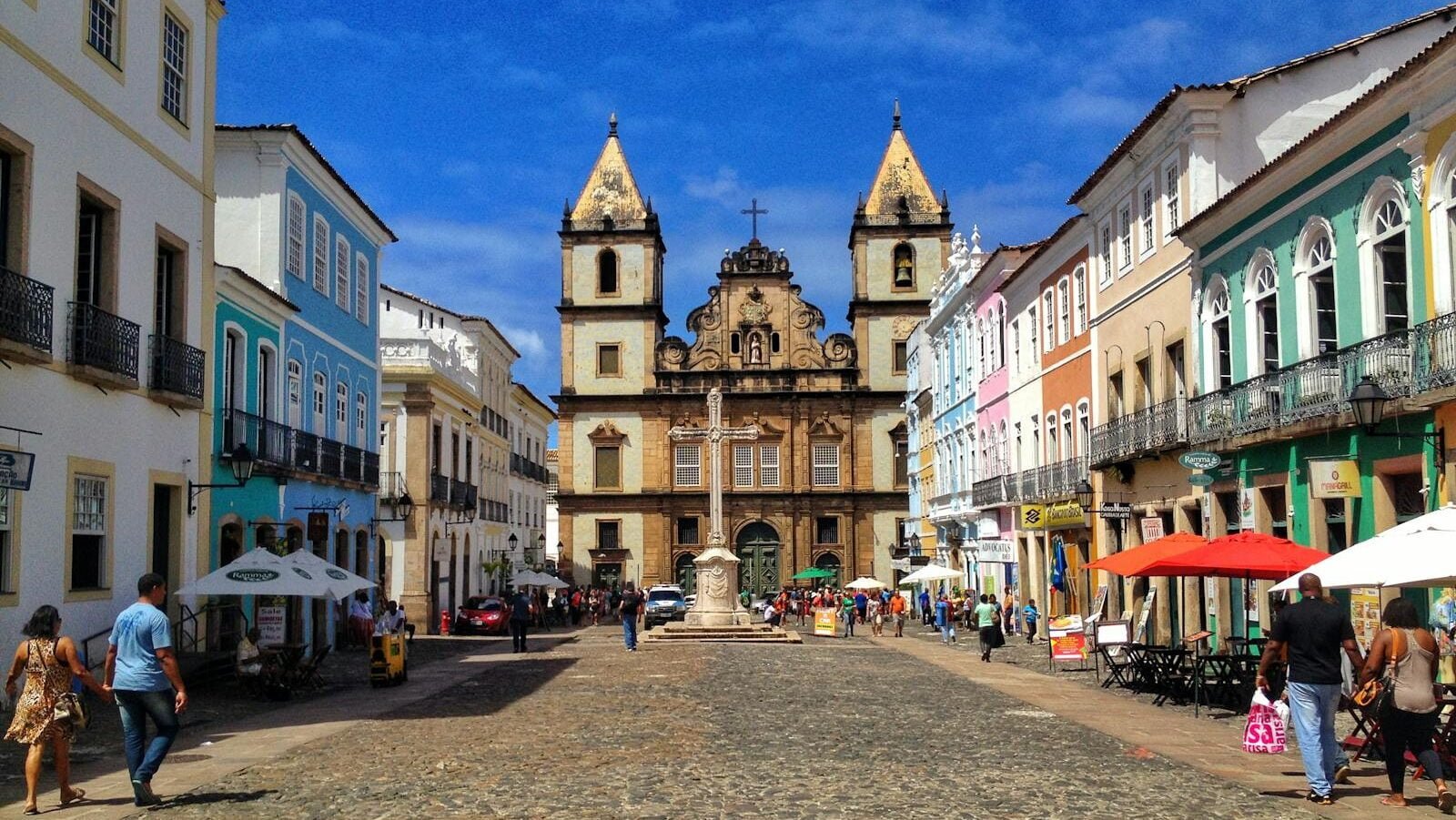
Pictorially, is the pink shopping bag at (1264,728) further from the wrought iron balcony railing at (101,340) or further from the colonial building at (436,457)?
the colonial building at (436,457)

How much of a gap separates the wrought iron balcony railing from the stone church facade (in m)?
50.8

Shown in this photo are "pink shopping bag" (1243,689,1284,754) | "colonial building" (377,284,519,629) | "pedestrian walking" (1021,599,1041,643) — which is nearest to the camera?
"pink shopping bag" (1243,689,1284,754)

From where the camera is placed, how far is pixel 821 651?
3228 centimetres

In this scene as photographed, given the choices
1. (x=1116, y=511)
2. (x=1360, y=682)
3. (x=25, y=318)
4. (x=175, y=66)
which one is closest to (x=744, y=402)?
(x=1116, y=511)

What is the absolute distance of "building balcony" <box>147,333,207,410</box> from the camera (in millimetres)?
19250

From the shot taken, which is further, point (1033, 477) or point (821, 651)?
point (1033, 477)

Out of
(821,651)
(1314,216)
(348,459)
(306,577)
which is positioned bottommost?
(821,651)

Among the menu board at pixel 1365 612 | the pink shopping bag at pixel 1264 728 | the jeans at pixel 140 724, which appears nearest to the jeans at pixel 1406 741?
the pink shopping bag at pixel 1264 728

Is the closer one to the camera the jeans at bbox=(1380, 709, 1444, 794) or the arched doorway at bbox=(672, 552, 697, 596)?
the jeans at bbox=(1380, 709, 1444, 794)

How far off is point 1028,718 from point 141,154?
41.7 ft

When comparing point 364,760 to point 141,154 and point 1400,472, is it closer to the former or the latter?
point 141,154

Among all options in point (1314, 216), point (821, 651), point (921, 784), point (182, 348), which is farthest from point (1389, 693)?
point (821, 651)

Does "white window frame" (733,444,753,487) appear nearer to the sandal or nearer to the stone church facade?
the stone church facade

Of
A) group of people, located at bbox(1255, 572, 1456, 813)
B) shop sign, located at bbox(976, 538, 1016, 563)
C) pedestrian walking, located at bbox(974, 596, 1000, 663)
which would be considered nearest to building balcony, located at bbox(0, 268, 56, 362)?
group of people, located at bbox(1255, 572, 1456, 813)
